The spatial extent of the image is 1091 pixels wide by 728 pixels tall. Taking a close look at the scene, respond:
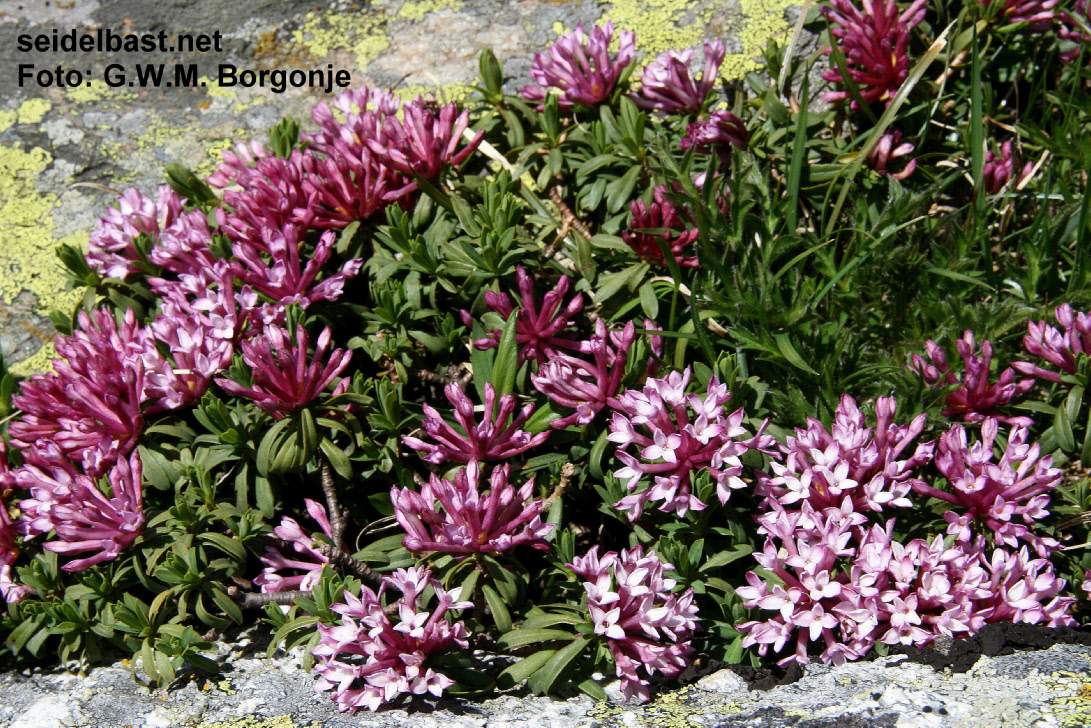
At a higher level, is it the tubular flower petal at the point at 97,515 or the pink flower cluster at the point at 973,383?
the pink flower cluster at the point at 973,383

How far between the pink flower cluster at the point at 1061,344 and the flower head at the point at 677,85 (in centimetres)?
163

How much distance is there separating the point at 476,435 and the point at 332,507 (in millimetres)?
609

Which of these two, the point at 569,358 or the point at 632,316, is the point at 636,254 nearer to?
the point at 632,316

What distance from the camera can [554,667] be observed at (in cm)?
226

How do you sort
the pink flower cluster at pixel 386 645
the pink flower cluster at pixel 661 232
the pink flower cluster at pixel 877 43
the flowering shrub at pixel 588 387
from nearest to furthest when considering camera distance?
the pink flower cluster at pixel 386 645 < the flowering shrub at pixel 588 387 < the pink flower cluster at pixel 661 232 < the pink flower cluster at pixel 877 43

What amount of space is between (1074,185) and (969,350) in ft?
4.35

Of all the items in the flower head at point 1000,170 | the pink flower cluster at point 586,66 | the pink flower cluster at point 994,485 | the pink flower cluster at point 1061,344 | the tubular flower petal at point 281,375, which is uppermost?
the pink flower cluster at point 586,66

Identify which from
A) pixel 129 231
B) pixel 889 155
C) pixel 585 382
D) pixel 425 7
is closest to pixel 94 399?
pixel 129 231

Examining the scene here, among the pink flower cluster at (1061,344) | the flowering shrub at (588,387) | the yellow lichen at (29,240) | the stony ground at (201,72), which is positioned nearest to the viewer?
the flowering shrub at (588,387)

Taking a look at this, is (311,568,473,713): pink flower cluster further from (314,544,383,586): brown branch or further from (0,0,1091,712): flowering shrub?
(314,544,383,586): brown branch

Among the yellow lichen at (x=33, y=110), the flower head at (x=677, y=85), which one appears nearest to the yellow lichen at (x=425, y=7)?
the flower head at (x=677, y=85)

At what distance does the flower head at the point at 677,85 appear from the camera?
3.44 metres

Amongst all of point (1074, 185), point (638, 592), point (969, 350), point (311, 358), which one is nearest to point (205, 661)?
point (311, 358)

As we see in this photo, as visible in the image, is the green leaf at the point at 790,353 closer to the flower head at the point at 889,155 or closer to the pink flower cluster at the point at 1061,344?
the pink flower cluster at the point at 1061,344
